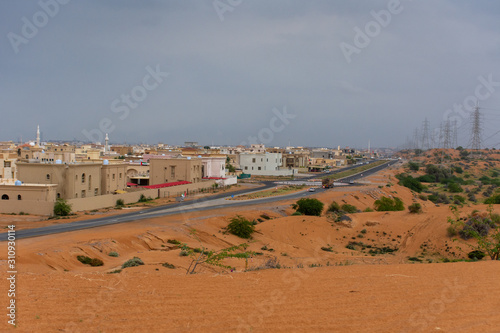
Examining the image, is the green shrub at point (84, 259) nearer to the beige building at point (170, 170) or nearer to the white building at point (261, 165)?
the beige building at point (170, 170)

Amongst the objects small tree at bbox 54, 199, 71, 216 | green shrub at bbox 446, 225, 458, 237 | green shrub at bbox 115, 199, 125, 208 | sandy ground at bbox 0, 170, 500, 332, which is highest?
sandy ground at bbox 0, 170, 500, 332

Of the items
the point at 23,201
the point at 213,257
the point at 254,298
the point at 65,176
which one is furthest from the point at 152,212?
the point at 254,298

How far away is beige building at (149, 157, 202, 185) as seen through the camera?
64.9 m

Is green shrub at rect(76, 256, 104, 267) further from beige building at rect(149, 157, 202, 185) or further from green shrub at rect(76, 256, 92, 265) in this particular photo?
Answer: beige building at rect(149, 157, 202, 185)

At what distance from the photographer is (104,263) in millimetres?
19234

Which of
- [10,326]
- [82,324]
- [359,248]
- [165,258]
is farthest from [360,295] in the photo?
[359,248]

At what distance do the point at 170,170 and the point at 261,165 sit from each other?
4162 cm

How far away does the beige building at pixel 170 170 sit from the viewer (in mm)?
64875

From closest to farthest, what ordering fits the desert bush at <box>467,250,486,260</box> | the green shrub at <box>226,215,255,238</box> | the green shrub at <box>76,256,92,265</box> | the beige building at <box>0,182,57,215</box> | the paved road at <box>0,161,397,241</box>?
the green shrub at <box>76,256,92,265</box>, the desert bush at <box>467,250,486,260</box>, the paved road at <box>0,161,397,241</box>, the green shrub at <box>226,215,255,238</box>, the beige building at <box>0,182,57,215</box>

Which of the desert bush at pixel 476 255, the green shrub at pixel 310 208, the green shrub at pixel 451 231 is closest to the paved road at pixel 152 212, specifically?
the green shrub at pixel 310 208

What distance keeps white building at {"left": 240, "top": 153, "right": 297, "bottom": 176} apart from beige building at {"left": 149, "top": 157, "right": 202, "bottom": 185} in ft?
123

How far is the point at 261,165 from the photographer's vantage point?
10356 centimetres

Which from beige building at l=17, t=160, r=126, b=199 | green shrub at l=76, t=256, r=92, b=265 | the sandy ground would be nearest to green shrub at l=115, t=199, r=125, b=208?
beige building at l=17, t=160, r=126, b=199

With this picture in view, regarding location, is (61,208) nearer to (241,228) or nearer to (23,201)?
(23,201)
